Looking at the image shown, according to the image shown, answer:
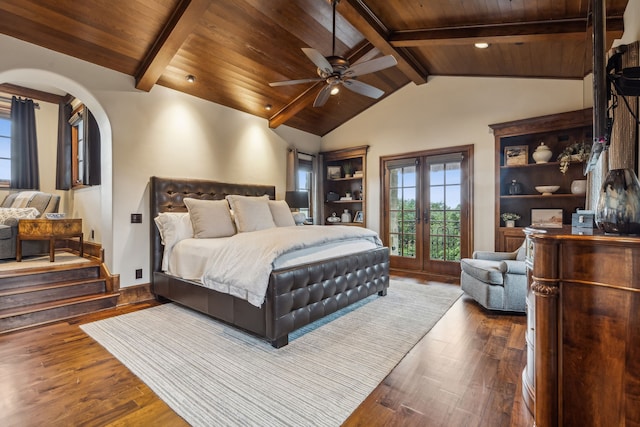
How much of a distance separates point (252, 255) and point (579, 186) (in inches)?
172

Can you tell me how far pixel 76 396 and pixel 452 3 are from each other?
15.1 feet

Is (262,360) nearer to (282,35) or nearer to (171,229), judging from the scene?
(171,229)

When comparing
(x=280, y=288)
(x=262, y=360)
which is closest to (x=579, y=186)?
(x=280, y=288)

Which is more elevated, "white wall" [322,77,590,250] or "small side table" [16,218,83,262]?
"white wall" [322,77,590,250]

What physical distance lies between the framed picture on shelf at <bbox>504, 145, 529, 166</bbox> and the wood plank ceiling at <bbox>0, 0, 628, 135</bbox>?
3.45 feet

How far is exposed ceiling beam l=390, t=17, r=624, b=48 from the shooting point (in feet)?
10.0

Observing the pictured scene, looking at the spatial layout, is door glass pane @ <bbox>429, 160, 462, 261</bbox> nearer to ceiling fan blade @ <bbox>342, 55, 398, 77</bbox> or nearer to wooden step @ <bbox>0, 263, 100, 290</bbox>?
ceiling fan blade @ <bbox>342, 55, 398, 77</bbox>

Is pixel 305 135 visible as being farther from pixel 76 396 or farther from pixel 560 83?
pixel 76 396

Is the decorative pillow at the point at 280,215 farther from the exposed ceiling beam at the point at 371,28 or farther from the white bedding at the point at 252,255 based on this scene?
the exposed ceiling beam at the point at 371,28

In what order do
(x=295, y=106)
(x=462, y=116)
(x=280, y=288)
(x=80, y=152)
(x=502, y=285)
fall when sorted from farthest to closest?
(x=295, y=106) → (x=462, y=116) → (x=80, y=152) → (x=502, y=285) → (x=280, y=288)

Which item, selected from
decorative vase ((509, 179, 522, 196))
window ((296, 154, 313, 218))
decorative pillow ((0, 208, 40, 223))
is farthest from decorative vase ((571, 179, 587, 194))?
decorative pillow ((0, 208, 40, 223))

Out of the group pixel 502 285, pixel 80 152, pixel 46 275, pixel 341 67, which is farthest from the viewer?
pixel 80 152

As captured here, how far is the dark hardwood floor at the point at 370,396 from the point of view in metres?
1.72

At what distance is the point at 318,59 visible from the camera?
9.62 feet
